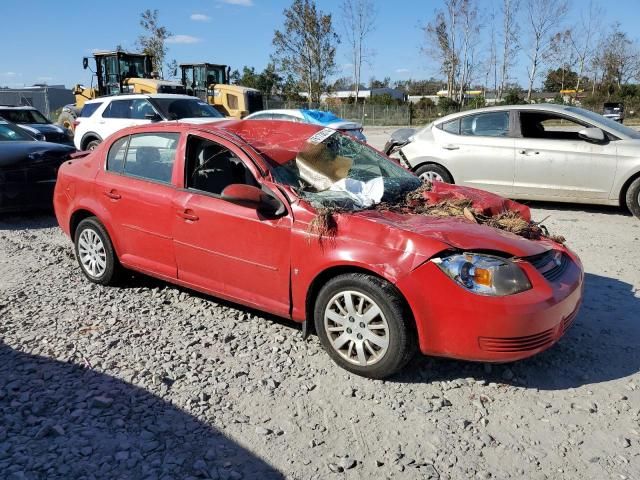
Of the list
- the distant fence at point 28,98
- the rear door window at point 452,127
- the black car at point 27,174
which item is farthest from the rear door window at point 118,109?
the distant fence at point 28,98

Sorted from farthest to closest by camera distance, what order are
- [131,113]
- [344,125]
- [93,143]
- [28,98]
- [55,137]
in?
[28,98] → [55,137] → [344,125] → [93,143] → [131,113]

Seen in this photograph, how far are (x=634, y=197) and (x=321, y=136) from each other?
525cm

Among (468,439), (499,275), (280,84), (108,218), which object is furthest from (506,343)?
(280,84)

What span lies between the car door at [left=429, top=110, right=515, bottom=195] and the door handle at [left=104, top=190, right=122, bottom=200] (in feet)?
17.9

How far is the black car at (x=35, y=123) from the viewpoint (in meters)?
15.8

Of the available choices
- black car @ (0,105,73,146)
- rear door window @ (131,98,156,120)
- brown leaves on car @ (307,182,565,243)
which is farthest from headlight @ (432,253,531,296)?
black car @ (0,105,73,146)

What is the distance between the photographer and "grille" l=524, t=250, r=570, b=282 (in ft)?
11.8

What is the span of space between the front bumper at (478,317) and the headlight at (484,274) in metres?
0.04

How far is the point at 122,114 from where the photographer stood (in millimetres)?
13211

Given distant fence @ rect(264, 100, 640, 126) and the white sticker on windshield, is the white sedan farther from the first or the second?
distant fence @ rect(264, 100, 640, 126)

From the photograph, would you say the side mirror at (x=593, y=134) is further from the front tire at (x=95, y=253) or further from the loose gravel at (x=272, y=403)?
the front tire at (x=95, y=253)

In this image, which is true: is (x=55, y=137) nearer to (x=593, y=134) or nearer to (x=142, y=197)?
(x=142, y=197)

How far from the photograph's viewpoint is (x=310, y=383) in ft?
12.0

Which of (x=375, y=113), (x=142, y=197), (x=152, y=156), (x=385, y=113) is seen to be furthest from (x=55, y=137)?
(x=385, y=113)
